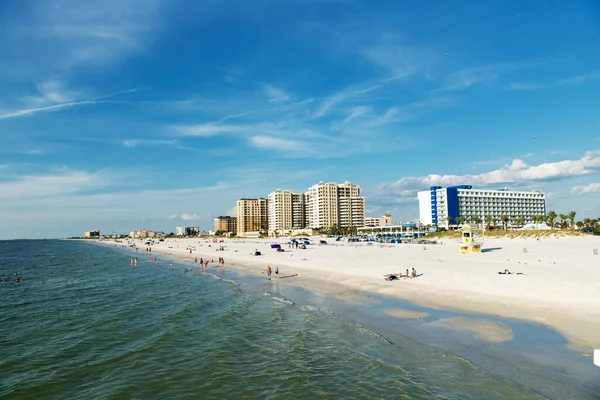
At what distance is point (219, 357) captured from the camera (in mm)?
16984

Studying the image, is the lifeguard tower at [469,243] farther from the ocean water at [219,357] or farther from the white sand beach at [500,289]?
the ocean water at [219,357]

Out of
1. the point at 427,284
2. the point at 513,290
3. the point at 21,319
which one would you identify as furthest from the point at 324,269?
the point at 21,319

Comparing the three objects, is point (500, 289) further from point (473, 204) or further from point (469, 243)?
point (473, 204)

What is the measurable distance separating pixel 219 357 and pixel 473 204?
17431cm

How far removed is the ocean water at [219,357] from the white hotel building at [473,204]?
151910 mm

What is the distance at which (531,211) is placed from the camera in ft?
604

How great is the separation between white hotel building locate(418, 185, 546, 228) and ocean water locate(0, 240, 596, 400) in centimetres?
15191

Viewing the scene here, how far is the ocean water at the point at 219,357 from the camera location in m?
13.3

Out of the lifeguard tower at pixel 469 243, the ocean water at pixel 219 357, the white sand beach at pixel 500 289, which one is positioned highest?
the lifeguard tower at pixel 469 243

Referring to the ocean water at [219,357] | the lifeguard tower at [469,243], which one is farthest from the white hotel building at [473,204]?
the ocean water at [219,357]

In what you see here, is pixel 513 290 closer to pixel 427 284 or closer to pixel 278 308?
pixel 427 284

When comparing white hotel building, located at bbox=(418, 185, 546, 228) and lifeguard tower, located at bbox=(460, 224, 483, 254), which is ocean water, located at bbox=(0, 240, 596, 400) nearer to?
lifeguard tower, located at bbox=(460, 224, 483, 254)

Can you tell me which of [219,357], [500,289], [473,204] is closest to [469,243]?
[500,289]

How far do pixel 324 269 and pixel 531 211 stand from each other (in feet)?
576
